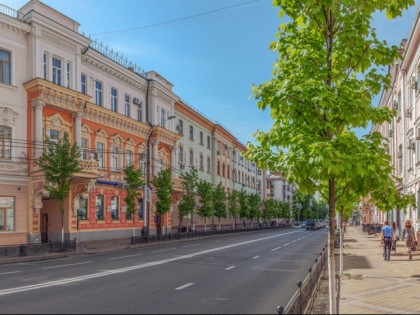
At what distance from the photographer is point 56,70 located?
28359 millimetres

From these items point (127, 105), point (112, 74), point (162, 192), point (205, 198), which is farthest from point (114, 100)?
point (205, 198)

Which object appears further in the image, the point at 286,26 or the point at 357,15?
the point at 286,26

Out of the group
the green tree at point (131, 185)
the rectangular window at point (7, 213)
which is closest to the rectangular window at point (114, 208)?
the green tree at point (131, 185)

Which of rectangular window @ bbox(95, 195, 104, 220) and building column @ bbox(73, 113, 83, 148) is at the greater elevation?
building column @ bbox(73, 113, 83, 148)

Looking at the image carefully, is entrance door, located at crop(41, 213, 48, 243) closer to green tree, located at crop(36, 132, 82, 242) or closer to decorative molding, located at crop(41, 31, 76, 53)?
green tree, located at crop(36, 132, 82, 242)

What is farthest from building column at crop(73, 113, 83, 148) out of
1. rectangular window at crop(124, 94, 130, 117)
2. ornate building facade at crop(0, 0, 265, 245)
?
rectangular window at crop(124, 94, 130, 117)

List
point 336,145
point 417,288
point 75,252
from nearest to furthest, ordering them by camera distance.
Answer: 1. point 336,145
2. point 417,288
3. point 75,252

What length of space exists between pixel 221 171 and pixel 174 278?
161 ft

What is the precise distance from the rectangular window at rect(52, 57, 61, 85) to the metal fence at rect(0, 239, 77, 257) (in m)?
10.8

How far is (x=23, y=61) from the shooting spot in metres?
26.2

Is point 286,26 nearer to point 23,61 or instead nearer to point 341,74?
point 341,74

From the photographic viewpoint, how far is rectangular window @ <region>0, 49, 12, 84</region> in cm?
2516

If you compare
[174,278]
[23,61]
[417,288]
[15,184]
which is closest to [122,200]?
[15,184]

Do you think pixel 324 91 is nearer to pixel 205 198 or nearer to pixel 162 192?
pixel 162 192
